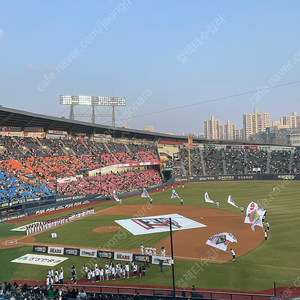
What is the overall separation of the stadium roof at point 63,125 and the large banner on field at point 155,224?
34780mm

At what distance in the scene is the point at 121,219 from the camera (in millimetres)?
38281

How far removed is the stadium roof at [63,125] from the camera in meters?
58.0

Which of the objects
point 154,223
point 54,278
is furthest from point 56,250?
point 154,223

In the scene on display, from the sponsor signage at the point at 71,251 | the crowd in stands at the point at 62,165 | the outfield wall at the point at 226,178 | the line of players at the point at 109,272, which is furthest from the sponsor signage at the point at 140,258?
the outfield wall at the point at 226,178

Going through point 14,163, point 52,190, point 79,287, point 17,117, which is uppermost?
point 17,117

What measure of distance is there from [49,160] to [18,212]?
66.3ft

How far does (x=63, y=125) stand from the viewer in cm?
7112

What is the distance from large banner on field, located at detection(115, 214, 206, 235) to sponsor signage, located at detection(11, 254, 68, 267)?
930 centimetres

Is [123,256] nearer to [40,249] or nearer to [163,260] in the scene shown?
[163,260]

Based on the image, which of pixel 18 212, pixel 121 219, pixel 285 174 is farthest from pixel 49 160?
pixel 285 174

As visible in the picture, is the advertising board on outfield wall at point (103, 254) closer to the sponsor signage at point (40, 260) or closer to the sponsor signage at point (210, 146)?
the sponsor signage at point (40, 260)

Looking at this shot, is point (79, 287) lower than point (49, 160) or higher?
lower

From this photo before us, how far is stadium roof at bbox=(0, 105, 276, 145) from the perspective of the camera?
58.0m

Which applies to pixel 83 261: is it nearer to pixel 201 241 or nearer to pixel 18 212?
pixel 201 241
